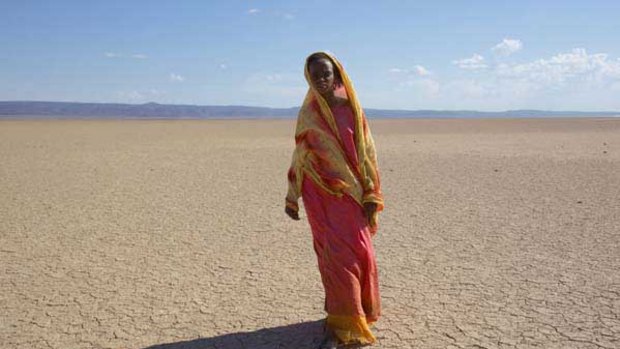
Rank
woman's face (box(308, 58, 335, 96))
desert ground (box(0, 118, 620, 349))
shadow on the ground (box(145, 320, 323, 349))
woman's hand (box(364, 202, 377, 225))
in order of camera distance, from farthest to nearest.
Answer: desert ground (box(0, 118, 620, 349)), shadow on the ground (box(145, 320, 323, 349)), woman's hand (box(364, 202, 377, 225)), woman's face (box(308, 58, 335, 96))

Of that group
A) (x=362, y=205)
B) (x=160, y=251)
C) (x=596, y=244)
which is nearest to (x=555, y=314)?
(x=362, y=205)

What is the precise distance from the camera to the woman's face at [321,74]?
3416 millimetres

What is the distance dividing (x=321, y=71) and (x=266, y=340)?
1.95 metres

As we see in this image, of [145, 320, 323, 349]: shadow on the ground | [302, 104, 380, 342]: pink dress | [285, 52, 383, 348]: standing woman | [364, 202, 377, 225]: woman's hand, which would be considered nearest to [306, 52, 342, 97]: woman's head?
[285, 52, 383, 348]: standing woman

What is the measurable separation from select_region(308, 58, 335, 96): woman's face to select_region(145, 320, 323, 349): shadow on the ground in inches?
70.1

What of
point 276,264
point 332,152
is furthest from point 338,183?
point 276,264

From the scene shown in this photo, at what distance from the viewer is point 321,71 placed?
342 cm

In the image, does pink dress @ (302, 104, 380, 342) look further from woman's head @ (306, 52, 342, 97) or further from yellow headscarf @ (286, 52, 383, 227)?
woman's head @ (306, 52, 342, 97)

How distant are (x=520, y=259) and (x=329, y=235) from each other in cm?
307

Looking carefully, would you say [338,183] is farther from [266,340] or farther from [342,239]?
[266,340]

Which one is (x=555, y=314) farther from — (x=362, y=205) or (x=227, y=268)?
(x=227, y=268)

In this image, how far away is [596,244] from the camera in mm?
6215

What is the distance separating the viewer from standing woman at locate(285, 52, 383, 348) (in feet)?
11.4

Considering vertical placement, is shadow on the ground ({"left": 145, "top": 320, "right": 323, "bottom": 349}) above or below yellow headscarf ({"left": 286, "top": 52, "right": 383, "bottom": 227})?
below
